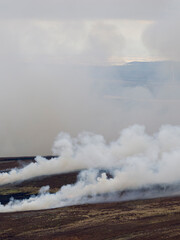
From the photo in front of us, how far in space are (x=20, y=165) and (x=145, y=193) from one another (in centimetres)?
3853

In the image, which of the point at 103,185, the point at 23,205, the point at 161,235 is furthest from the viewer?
the point at 103,185

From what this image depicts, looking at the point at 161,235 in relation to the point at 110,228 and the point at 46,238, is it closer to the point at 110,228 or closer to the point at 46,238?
the point at 110,228

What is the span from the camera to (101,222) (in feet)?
213

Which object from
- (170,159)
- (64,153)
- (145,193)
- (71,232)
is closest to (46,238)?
(71,232)

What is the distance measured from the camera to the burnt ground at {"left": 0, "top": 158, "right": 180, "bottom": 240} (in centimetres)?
5920

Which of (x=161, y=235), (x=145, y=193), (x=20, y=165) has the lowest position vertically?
(x=161, y=235)

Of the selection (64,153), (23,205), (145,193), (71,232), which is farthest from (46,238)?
(64,153)

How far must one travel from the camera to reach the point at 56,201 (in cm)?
7869

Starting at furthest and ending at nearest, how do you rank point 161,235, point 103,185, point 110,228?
point 103,185, point 110,228, point 161,235

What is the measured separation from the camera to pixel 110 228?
202 feet

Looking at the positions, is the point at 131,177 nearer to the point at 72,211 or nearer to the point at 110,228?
the point at 72,211

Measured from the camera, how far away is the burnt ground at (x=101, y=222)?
194 feet

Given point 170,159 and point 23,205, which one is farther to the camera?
point 170,159

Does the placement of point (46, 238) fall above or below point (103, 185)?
below
